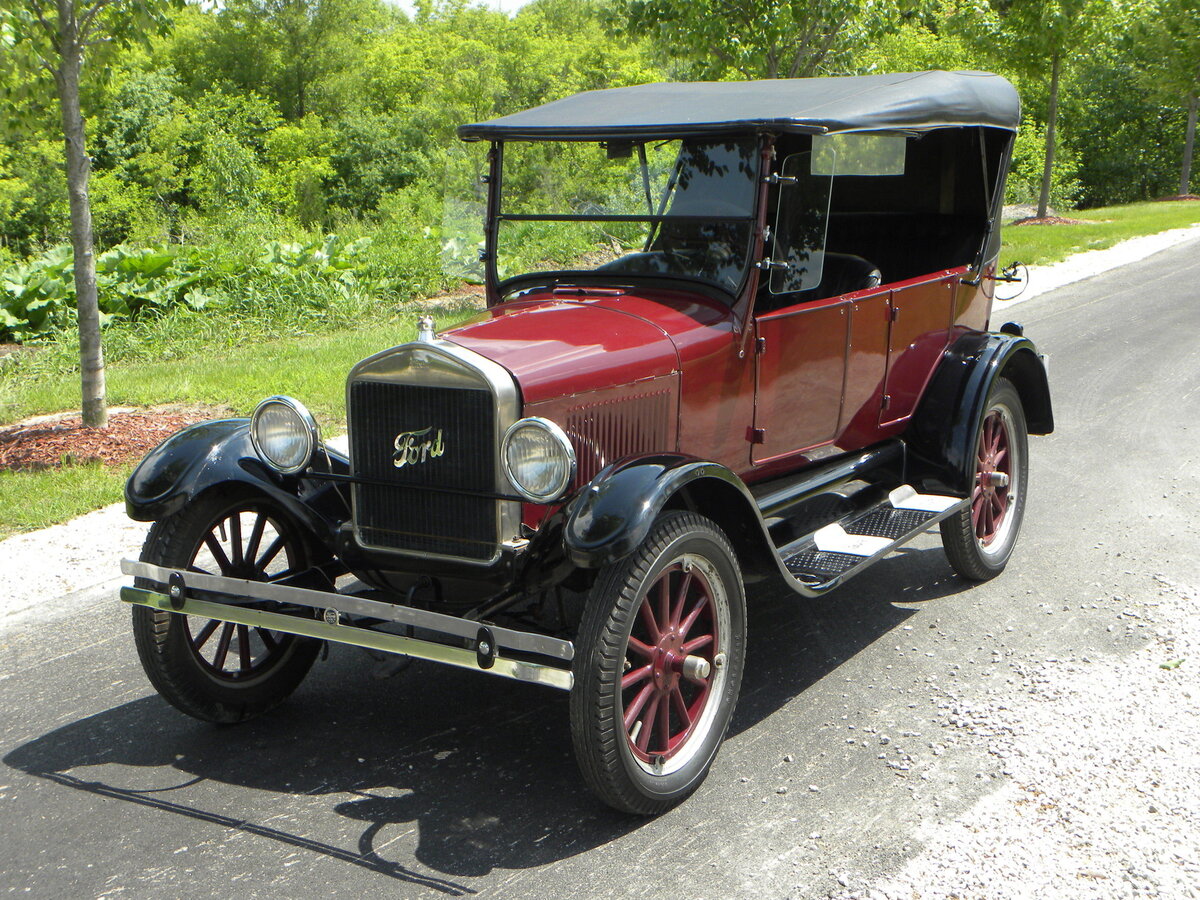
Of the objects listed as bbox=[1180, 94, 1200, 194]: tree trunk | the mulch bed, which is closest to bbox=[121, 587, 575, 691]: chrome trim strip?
the mulch bed

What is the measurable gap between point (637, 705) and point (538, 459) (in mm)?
767

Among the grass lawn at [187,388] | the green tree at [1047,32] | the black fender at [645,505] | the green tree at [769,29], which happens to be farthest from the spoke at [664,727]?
the green tree at [1047,32]

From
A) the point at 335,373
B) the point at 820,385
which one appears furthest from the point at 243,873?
the point at 335,373

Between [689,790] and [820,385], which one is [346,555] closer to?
[689,790]

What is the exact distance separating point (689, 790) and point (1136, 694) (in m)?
1.72

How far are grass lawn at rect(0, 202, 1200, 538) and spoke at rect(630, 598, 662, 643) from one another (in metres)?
3.78

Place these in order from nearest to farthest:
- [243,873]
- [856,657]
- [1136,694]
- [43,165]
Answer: [243,873] < [1136,694] < [856,657] < [43,165]

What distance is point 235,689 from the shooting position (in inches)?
152

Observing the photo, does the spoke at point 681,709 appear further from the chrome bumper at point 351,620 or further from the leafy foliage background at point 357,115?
the leafy foliage background at point 357,115

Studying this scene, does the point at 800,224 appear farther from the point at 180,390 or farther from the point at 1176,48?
the point at 1176,48

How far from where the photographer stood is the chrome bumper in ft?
10.2

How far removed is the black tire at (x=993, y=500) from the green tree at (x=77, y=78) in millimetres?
5273

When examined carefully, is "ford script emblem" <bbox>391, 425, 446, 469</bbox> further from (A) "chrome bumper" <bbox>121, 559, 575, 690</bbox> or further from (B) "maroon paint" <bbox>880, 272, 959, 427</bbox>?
(B) "maroon paint" <bbox>880, 272, 959, 427</bbox>

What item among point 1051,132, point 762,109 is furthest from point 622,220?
point 1051,132
